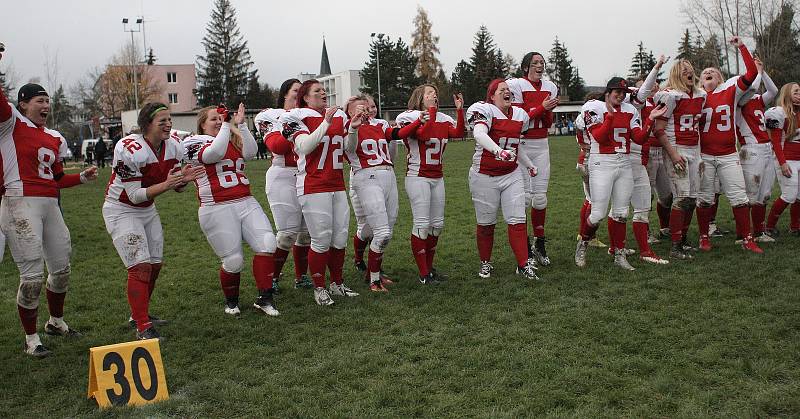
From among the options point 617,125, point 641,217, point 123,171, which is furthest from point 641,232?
point 123,171

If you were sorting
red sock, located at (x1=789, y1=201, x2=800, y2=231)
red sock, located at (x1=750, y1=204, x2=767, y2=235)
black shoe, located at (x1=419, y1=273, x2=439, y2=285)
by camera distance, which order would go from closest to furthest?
black shoe, located at (x1=419, y1=273, x2=439, y2=285) → red sock, located at (x1=750, y1=204, x2=767, y2=235) → red sock, located at (x1=789, y1=201, x2=800, y2=231)

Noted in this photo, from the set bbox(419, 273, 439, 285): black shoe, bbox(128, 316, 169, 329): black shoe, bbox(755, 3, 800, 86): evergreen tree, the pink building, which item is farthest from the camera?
the pink building

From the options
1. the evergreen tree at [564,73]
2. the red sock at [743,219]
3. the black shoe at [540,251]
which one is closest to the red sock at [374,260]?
the black shoe at [540,251]

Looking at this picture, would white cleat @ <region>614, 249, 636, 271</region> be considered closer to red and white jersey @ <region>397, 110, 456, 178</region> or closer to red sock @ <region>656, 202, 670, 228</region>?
red sock @ <region>656, 202, 670, 228</region>

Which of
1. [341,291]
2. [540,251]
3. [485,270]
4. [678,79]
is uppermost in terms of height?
[678,79]

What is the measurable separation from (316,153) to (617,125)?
349 cm

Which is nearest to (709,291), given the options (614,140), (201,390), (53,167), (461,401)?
(614,140)

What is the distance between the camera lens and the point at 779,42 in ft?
130

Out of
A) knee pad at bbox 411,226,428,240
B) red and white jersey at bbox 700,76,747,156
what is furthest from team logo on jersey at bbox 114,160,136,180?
red and white jersey at bbox 700,76,747,156

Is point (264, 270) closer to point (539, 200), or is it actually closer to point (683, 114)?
point (539, 200)

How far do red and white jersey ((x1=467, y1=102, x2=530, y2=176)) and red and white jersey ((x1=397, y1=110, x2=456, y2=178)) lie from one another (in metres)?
0.35

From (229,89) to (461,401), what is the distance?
223 ft

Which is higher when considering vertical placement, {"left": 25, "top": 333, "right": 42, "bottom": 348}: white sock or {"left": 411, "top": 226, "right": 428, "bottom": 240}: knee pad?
{"left": 411, "top": 226, "right": 428, "bottom": 240}: knee pad

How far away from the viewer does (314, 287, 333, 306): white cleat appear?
7.22 meters
